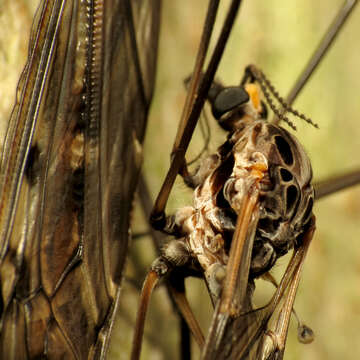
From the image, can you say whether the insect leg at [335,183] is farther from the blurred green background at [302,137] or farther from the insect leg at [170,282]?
the insect leg at [170,282]

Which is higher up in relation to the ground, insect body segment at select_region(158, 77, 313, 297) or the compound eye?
the compound eye

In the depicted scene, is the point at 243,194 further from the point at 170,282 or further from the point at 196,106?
the point at 170,282

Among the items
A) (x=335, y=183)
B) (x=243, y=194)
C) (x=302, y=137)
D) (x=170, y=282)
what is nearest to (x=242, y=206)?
(x=243, y=194)

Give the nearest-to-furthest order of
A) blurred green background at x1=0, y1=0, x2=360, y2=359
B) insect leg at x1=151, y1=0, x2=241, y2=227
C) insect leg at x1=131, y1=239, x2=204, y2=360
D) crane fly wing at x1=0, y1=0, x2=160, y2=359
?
insect leg at x1=151, y1=0, x2=241, y2=227 → crane fly wing at x1=0, y1=0, x2=160, y2=359 → insect leg at x1=131, y1=239, x2=204, y2=360 → blurred green background at x1=0, y1=0, x2=360, y2=359

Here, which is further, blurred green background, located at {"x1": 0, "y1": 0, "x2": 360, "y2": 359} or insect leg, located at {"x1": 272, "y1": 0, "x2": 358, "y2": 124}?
blurred green background, located at {"x1": 0, "y1": 0, "x2": 360, "y2": 359}

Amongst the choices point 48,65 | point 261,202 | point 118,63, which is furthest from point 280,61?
point 48,65

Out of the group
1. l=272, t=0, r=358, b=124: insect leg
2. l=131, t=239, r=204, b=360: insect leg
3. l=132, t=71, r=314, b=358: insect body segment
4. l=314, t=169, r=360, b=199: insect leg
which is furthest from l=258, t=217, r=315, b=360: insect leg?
l=272, t=0, r=358, b=124: insect leg

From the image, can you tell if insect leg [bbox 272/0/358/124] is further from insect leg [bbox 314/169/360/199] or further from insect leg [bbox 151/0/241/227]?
insect leg [bbox 151/0/241/227]
